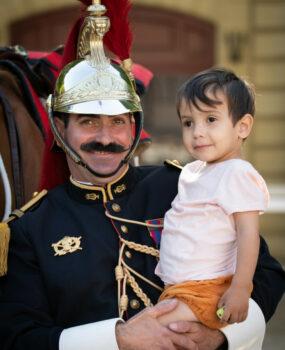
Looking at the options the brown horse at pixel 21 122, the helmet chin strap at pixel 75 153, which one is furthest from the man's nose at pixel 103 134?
the brown horse at pixel 21 122

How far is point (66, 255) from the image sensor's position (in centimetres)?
236

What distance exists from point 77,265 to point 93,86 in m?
0.69

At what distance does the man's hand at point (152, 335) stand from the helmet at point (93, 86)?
58 cm

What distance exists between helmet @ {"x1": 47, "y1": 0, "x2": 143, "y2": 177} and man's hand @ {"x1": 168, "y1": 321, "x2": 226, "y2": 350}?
657 millimetres

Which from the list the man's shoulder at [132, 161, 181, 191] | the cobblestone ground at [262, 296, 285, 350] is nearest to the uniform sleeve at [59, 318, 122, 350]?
the man's shoulder at [132, 161, 181, 191]

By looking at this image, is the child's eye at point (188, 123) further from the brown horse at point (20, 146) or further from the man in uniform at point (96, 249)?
the brown horse at point (20, 146)

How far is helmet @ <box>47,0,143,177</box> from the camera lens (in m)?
2.40

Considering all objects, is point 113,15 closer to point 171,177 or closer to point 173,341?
point 171,177

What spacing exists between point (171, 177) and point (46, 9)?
18.1ft

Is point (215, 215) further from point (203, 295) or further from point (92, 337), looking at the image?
point (92, 337)

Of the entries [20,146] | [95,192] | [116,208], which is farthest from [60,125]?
[20,146]

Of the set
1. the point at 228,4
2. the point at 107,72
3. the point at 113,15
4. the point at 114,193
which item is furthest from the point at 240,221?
the point at 228,4

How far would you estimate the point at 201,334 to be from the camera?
7.09 feet

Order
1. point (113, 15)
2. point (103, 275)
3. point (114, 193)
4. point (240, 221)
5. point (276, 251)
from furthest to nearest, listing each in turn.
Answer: point (276, 251) < point (113, 15) < point (114, 193) < point (103, 275) < point (240, 221)
